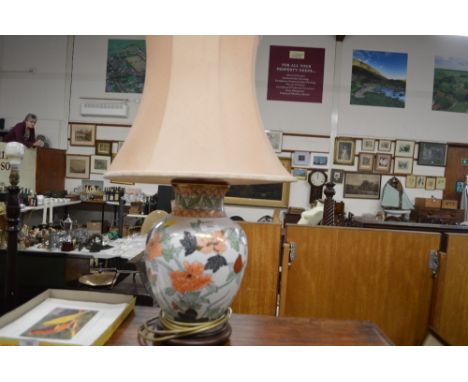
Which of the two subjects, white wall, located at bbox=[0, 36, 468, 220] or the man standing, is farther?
white wall, located at bbox=[0, 36, 468, 220]

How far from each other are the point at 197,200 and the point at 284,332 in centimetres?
39

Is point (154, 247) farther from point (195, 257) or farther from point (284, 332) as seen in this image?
point (284, 332)

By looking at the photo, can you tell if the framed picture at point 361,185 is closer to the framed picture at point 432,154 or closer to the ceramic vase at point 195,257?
the framed picture at point 432,154

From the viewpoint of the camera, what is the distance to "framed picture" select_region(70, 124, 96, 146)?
5.32 metres

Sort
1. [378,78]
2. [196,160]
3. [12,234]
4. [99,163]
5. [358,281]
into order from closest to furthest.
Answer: [196,160]
[12,234]
[358,281]
[378,78]
[99,163]

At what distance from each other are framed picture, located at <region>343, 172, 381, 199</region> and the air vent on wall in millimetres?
3758

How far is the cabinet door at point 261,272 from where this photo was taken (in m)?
1.54

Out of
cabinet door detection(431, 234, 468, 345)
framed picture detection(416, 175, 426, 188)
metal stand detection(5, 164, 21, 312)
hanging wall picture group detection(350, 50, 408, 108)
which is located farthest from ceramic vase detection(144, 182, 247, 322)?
framed picture detection(416, 175, 426, 188)

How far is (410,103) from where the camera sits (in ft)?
16.8

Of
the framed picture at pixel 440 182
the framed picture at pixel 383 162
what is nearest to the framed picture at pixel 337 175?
the framed picture at pixel 383 162

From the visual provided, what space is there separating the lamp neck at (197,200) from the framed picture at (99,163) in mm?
5038

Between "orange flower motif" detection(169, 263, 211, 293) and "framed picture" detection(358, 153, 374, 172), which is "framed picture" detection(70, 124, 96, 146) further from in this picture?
"orange flower motif" detection(169, 263, 211, 293)

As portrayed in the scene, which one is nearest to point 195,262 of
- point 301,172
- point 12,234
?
point 12,234

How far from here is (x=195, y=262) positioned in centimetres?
64
